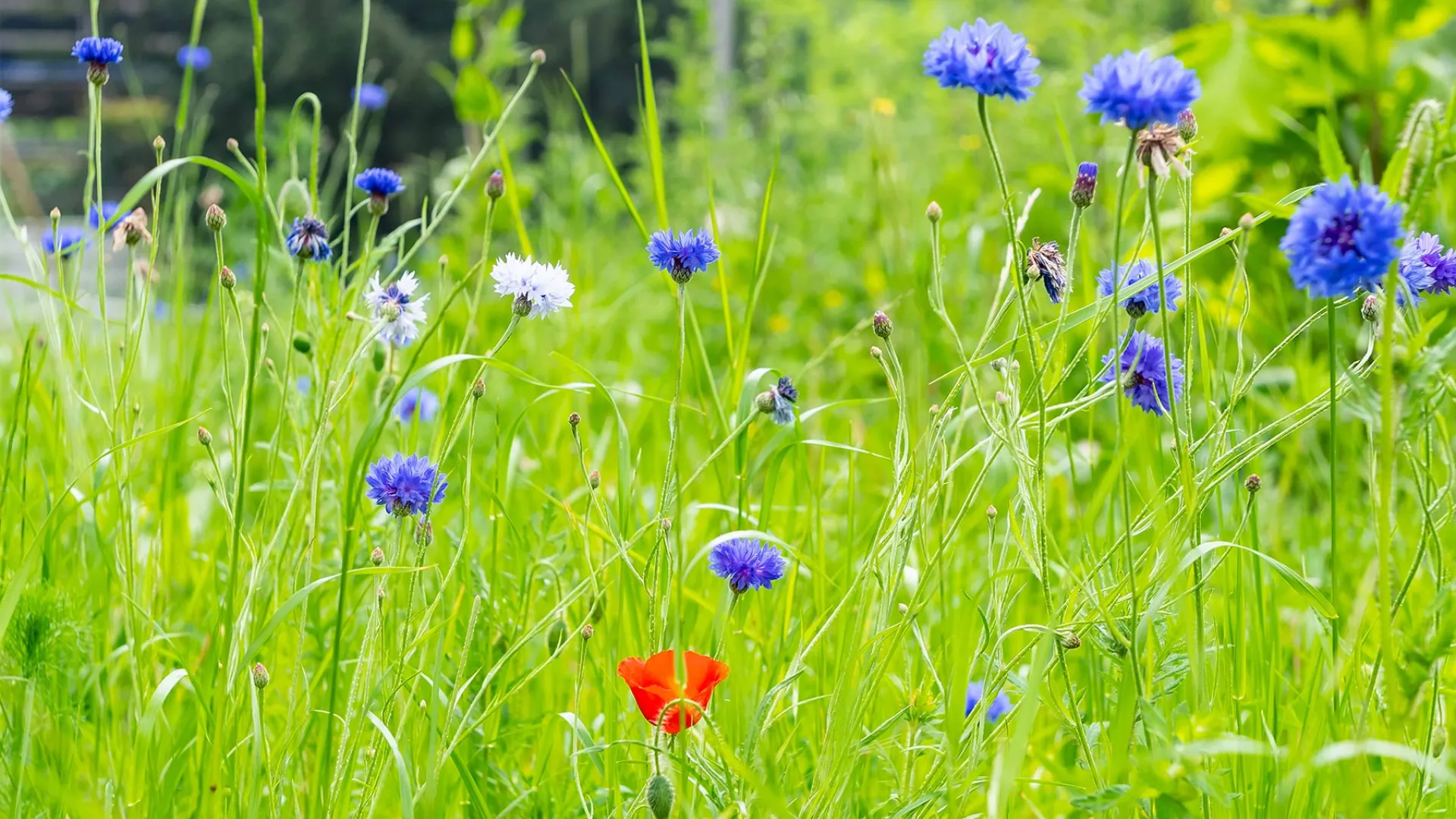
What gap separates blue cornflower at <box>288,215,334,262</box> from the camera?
931mm

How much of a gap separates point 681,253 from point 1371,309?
0.52 meters

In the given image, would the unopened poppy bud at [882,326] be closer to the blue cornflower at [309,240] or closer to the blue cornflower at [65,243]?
the blue cornflower at [309,240]

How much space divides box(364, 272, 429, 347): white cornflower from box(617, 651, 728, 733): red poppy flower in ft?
1.18

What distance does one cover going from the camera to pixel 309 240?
96cm

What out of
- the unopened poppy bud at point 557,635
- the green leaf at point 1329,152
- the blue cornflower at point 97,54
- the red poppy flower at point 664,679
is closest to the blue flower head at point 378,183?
the blue cornflower at point 97,54

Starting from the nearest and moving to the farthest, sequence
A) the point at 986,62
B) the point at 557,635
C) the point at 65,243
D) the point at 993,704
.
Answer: the point at 986,62
the point at 557,635
the point at 993,704
the point at 65,243

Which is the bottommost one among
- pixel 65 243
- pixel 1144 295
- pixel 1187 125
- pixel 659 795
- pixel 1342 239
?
pixel 659 795

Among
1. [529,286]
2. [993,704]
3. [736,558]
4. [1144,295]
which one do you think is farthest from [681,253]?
[993,704]

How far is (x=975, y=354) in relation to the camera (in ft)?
2.90

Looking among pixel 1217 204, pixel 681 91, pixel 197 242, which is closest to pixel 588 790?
pixel 1217 204

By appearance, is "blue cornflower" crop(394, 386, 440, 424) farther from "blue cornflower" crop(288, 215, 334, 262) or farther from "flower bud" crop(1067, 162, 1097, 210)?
"flower bud" crop(1067, 162, 1097, 210)

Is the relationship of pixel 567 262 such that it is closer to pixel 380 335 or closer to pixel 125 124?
pixel 380 335

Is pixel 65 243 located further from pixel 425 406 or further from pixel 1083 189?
pixel 1083 189

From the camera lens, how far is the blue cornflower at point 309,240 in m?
0.93
